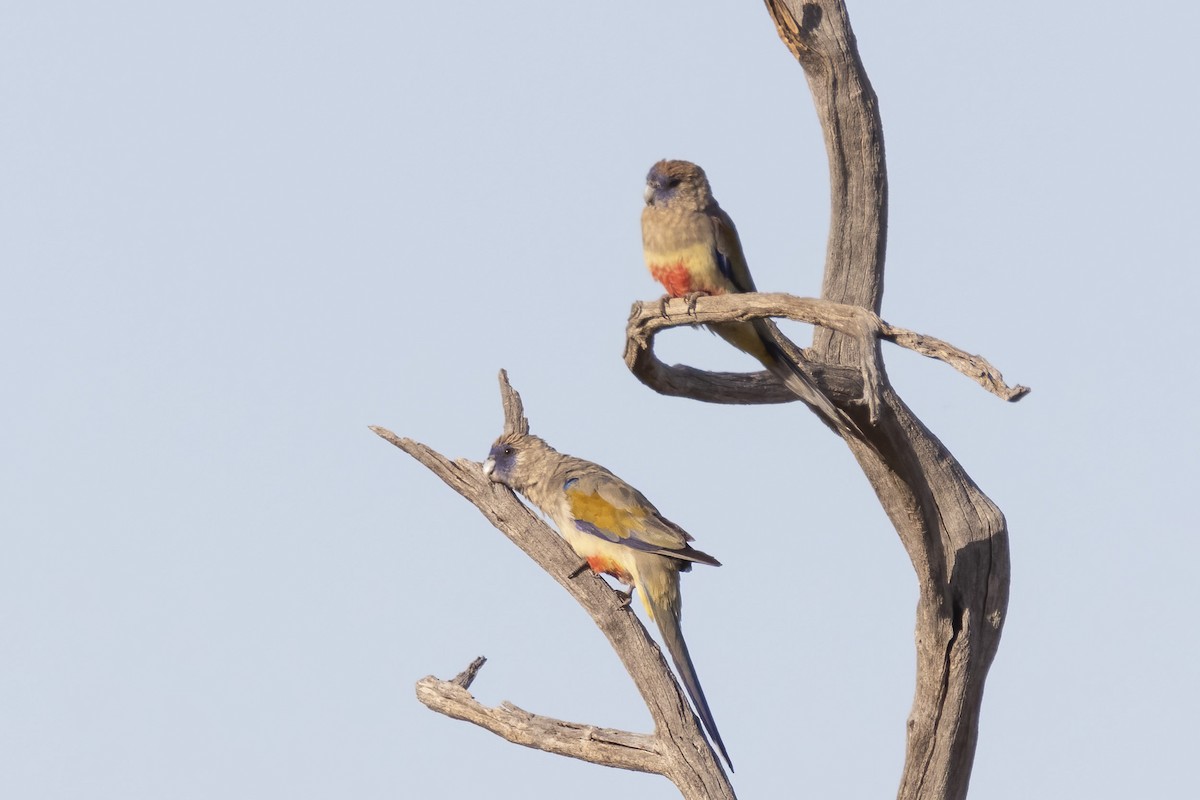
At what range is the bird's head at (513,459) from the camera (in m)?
8.65

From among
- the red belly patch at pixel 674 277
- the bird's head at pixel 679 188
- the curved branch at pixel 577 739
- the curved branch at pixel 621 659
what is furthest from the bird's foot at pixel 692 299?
the curved branch at pixel 577 739

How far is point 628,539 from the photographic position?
802 cm

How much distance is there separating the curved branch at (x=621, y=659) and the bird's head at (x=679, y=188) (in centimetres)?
188

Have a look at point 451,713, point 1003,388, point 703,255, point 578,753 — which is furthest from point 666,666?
point 1003,388

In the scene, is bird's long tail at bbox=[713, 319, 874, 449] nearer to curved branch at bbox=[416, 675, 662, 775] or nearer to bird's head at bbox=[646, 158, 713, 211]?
bird's head at bbox=[646, 158, 713, 211]

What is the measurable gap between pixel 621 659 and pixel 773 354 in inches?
71.7

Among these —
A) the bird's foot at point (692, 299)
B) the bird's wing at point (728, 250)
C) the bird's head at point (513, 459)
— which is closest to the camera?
the bird's foot at point (692, 299)

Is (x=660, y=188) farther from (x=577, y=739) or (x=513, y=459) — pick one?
(x=577, y=739)

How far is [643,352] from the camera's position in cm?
763

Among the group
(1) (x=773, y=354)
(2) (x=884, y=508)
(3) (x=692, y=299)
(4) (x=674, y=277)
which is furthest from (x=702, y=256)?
(2) (x=884, y=508)

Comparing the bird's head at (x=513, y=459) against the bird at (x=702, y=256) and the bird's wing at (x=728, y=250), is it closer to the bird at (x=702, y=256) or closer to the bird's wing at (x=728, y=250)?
the bird at (x=702, y=256)

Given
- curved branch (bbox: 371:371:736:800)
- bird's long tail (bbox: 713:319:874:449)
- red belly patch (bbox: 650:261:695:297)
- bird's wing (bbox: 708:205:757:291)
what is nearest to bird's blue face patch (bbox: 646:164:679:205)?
bird's wing (bbox: 708:205:757:291)

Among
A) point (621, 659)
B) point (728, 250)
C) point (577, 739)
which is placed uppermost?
point (728, 250)

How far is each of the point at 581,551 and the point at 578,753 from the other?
108 cm
